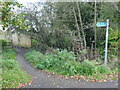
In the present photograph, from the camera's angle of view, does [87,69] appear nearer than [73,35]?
Yes

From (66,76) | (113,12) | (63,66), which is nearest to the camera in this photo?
(66,76)

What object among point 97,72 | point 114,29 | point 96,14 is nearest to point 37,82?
point 97,72

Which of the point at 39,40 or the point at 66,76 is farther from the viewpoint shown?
the point at 39,40

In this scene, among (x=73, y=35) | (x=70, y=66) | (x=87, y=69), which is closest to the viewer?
(x=87, y=69)

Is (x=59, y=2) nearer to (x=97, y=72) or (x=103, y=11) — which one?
(x=103, y=11)

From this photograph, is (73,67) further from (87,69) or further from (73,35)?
(73,35)

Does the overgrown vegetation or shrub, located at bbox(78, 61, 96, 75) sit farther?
the overgrown vegetation

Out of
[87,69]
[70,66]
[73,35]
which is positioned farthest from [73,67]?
[73,35]

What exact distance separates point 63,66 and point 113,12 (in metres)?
4.16

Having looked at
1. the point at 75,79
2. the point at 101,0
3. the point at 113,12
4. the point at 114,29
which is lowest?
the point at 75,79

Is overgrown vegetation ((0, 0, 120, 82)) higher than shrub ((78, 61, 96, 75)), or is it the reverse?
overgrown vegetation ((0, 0, 120, 82))

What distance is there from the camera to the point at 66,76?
380cm

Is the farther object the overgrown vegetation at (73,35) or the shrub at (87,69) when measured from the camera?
Result: the overgrown vegetation at (73,35)

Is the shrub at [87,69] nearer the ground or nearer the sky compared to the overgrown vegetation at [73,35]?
nearer the ground
